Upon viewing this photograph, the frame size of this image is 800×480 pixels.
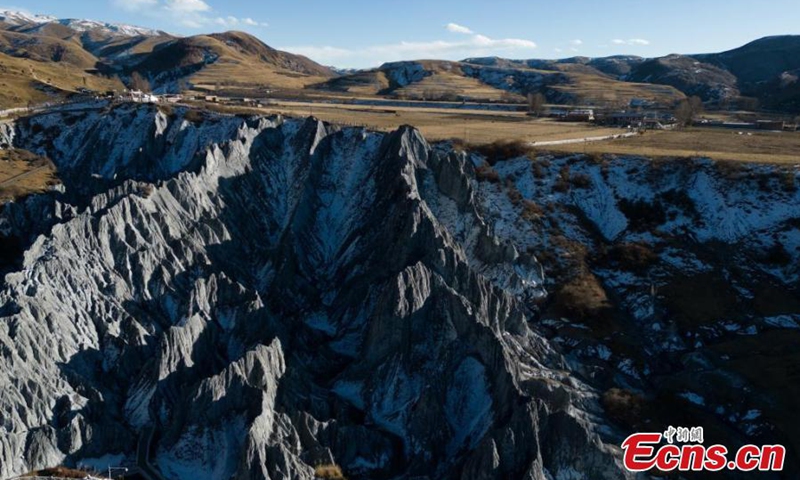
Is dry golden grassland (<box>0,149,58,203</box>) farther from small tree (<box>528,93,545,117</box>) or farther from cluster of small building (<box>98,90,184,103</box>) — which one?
small tree (<box>528,93,545,117</box>)

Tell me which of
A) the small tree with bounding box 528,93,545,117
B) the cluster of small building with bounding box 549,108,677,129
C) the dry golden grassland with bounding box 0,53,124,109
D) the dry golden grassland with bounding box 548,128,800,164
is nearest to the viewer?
the dry golden grassland with bounding box 548,128,800,164

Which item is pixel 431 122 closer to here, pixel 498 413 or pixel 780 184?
pixel 780 184

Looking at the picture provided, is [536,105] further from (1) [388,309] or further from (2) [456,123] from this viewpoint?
(1) [388,309]

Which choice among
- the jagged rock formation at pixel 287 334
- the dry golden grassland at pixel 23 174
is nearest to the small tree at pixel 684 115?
the jagged rock formation at pixel 287 334

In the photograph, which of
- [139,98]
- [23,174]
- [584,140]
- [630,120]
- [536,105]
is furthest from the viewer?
[536,105]

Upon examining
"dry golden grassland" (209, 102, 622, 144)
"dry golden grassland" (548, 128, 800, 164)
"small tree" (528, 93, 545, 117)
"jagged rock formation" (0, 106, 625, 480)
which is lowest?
"jagged rock formation" (0, 106, 625, 480)

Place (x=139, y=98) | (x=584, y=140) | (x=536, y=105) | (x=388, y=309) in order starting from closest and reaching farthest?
(x=388, y=309) < (x=584, y=140) < (x=139, y=98) < (x=536, y=105)

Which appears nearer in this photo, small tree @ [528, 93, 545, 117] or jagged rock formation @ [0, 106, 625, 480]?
jagged rock formation @ [0, 106, 625, 480]

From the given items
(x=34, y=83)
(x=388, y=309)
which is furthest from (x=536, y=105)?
(x=34, y=83)

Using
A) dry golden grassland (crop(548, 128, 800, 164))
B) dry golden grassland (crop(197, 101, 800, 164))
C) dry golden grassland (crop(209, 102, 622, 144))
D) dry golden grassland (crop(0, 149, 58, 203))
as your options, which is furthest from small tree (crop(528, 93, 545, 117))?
dry golden grassland (crop(0, 149, 58, 203))
